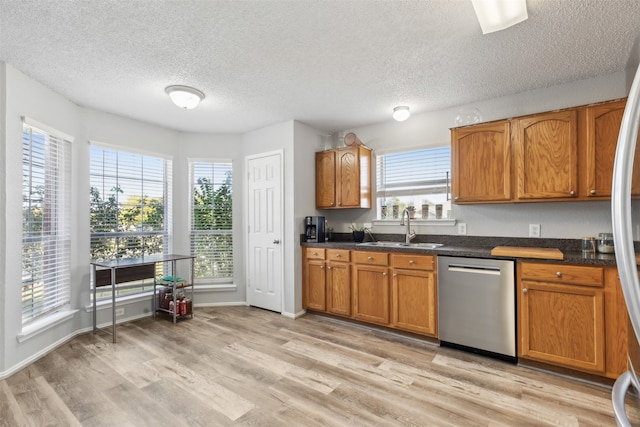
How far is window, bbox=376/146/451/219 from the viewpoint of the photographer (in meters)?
3.57

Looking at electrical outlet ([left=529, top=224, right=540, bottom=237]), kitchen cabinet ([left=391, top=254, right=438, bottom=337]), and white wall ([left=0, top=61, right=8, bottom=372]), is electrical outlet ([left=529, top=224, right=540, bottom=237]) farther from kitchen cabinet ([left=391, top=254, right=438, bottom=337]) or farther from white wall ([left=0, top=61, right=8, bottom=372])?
white wall ([left=0, top=61, right=8, bottom=372])

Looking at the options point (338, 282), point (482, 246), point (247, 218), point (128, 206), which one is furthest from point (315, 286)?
point (128, 206)

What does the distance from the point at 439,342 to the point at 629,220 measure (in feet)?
9.22

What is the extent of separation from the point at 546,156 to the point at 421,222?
1.37 meters

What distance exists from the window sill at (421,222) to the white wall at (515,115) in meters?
0.04

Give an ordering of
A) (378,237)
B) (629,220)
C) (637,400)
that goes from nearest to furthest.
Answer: (629,220), (637,400), (378,237)

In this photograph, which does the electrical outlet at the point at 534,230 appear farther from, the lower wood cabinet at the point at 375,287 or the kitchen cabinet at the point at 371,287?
the kitchen cabinet at the point at 371,287

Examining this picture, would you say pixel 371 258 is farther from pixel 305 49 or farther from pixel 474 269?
pixel 305 49

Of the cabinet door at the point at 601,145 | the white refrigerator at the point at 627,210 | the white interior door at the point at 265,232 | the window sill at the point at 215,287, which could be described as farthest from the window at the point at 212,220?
the white refrigerator at the point at 627,210

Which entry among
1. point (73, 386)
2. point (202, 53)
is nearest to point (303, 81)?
point (202, 53)

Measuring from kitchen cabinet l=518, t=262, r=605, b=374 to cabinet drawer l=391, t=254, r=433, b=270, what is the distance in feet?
2.45

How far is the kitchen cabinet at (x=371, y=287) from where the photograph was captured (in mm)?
3273

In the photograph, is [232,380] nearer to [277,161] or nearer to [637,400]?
[637,400]

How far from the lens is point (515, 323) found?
2559 millimetres
